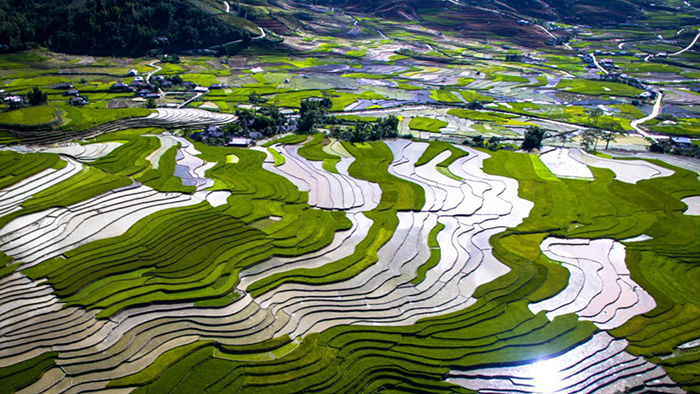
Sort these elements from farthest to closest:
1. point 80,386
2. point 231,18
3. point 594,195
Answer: point 231,18
point 594,195
point 80,386

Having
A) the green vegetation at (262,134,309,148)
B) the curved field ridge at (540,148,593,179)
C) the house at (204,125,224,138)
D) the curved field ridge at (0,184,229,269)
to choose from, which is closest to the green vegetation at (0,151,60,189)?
the curved field ridge at (0,184,229,269)

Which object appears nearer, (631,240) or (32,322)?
(32,322)

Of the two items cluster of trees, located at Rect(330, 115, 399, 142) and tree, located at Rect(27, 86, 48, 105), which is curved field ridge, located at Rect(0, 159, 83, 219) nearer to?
tree, located at Rect(27, 86, 48, 105)

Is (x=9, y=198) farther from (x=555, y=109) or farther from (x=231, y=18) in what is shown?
(x=231, y=18)

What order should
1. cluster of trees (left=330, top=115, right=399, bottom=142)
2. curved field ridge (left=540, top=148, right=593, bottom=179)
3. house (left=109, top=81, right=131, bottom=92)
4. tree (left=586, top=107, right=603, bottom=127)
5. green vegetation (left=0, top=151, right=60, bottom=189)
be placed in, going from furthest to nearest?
1. house (left=109, top=81, right=131, bottom=92)
2. tree (left=586, top=107, right=603, bottom=127)
3. cluster of trees (left=330, top=115, right=399, bottom=142)
4. curved field ridge (left=540, top=148, right=593, bottom=179)
5. green vegetation (left=0, top=151, right=60, bottom=189)

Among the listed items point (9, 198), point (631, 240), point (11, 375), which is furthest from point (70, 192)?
point (631, 240)

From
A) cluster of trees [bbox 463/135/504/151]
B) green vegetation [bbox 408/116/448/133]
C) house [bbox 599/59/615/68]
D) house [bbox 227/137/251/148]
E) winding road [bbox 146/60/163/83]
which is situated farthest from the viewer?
house [bbox 599/59/615/68]

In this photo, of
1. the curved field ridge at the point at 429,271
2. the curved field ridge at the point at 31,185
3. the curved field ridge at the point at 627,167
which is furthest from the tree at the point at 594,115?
the curved field ridge at the point at 31,185

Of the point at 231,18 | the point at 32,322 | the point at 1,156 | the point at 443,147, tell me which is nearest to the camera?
the point at 32,322
